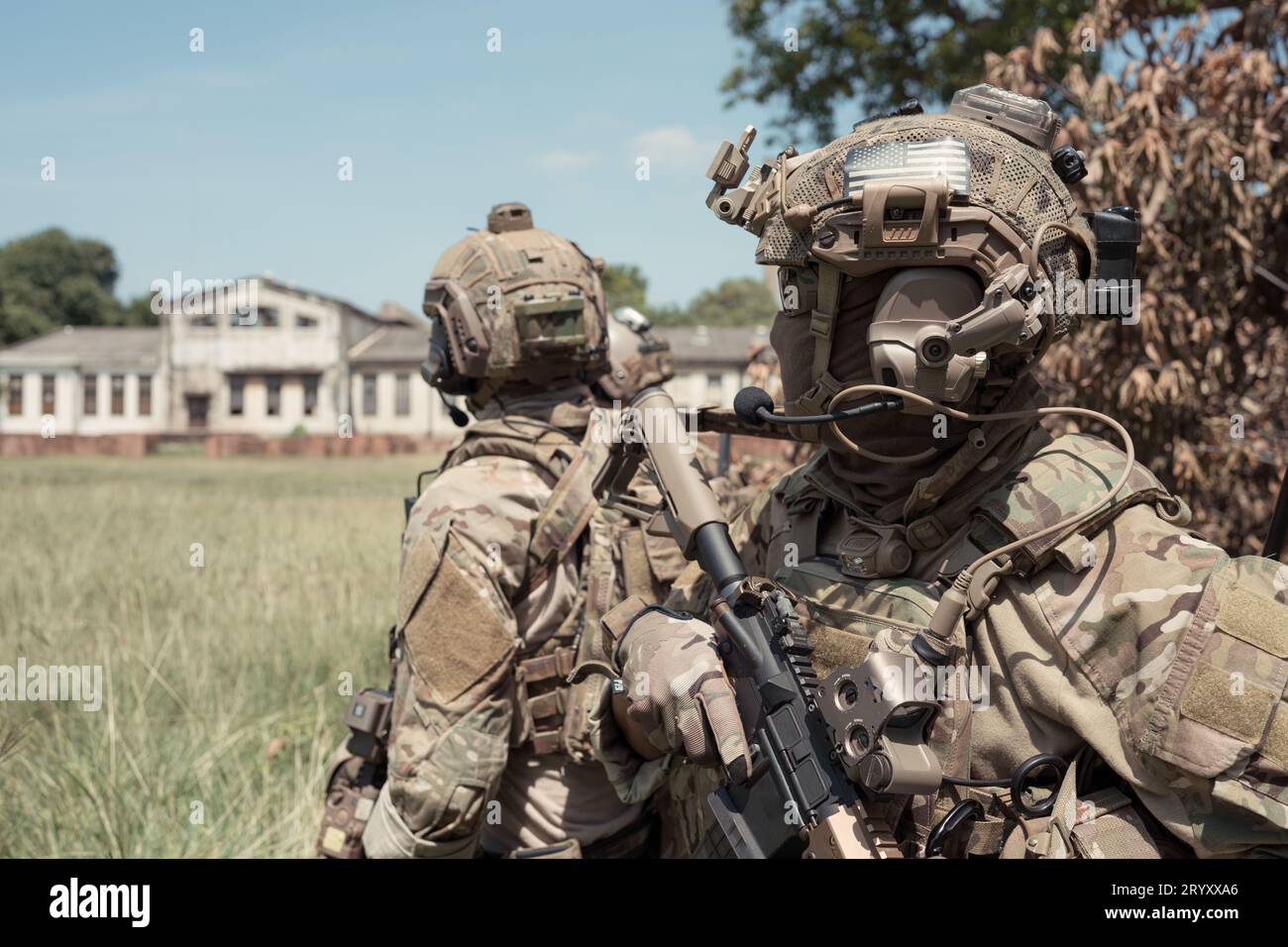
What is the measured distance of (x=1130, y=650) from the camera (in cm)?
171

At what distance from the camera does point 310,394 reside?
149 feet

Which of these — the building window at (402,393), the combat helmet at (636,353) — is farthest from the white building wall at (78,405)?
the combat helmet at (636,353)

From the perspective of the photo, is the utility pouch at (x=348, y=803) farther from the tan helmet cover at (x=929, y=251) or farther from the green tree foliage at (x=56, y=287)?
the green tree foliage at (x=56, y=287)

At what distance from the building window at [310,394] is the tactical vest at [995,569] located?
4499cm

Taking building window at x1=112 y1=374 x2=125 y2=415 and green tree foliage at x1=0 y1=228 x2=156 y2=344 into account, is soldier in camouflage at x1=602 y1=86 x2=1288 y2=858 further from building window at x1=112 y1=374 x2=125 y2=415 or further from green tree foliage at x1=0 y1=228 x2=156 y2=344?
green tree foliage at x1=0 y1=228 x2=156 y2=344

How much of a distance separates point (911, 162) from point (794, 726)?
970mm

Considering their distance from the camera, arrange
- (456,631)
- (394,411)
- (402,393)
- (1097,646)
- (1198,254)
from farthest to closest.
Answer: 1. (402,393)
2. (394,411)
3. (1198,254)
4. (456,631)
5. (1097,646)

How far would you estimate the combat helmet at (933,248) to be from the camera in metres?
1.85

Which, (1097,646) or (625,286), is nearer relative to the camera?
(1097,646)

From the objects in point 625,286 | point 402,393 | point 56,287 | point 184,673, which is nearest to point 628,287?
point 625,286

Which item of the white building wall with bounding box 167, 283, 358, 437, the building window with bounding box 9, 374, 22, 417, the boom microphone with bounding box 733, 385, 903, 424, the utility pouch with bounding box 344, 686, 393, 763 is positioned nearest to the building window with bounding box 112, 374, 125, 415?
the white building wall with bounding box 167, 283, 358, 437

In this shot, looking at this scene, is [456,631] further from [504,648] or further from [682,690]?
[682,690]

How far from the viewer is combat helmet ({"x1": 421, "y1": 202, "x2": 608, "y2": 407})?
332cm
